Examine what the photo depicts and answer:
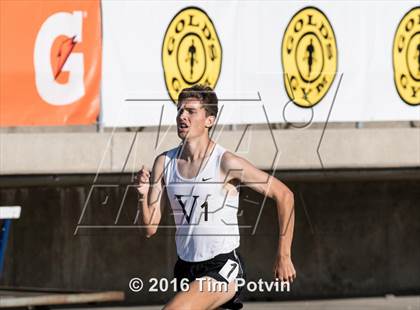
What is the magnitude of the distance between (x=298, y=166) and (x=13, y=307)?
18.1 feet

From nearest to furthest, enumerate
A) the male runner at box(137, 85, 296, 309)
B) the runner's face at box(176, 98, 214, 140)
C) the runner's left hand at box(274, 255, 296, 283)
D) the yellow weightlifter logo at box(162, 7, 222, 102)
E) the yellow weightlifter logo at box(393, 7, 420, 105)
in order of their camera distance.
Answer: the runner's left hand at box(274, 255, 296, 283)
the male runner at box(137, 85, 296, 309)
the runner's face at box(176, 98, 214, 140)
the yellow weightlifter logo at box(162, 7, 222, 102)
the yellow weightlifter logo at box(393, 7, 420, 105)

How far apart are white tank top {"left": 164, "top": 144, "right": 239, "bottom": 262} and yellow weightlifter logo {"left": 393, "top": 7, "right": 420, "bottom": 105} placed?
718 cm

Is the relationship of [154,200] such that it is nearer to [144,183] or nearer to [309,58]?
[144,183]

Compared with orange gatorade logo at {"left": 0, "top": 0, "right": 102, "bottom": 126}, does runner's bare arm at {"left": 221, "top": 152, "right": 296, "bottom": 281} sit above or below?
below

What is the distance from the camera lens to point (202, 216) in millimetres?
6754

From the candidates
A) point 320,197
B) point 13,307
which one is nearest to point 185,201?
point 13,307

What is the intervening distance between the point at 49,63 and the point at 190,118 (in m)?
7.13

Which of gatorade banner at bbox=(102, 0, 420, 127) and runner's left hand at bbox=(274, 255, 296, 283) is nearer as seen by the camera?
runner's left hand at bbox=(274, 255, 296, 283)

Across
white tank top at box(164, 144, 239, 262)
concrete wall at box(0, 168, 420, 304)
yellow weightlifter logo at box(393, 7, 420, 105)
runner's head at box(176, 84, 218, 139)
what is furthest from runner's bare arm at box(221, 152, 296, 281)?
concrete wall at box(0, 168, 420, 304)

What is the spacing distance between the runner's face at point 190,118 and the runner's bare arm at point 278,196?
261 millimetres

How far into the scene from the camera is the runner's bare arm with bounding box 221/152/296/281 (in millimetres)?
6523

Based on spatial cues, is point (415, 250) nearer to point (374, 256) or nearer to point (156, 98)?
point (374, 256)

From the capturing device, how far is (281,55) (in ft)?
45.0

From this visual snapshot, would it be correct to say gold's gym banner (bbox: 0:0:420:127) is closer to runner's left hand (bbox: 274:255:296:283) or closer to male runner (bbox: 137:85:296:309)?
male runner (bbox: 137:85:296:309)
